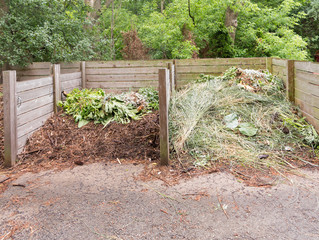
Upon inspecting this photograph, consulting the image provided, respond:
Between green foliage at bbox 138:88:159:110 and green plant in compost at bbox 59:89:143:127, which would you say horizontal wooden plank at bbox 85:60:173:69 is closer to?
green foliage at bbox 138:88:159:110

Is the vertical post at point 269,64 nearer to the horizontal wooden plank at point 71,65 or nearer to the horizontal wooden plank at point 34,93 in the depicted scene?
the horizontal wooden plank at point 71,65

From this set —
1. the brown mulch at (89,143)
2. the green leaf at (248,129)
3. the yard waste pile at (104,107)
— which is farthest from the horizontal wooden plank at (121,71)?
the green leaf at (248,129)

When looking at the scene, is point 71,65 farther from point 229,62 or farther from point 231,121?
point 231,121

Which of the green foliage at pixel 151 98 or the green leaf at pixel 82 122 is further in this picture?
the green foliage at pixel 151 98

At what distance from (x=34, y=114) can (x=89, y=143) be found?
43.6 inches

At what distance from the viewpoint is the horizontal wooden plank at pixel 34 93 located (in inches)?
190

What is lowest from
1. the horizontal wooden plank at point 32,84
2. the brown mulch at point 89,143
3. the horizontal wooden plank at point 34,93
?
the brown mulch at point 89,143

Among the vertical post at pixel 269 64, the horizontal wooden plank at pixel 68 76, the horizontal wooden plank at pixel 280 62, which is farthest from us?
the vertical post at pixel 269 64

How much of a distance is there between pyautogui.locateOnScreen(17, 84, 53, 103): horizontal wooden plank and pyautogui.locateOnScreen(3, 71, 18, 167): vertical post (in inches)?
10.4

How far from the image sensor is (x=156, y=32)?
1129 cm

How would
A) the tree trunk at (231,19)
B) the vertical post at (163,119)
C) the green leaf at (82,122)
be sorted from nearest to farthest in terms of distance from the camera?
1. the vertical post at (163,119)
2. the green leaf at (82,122)
3. the tree trunk at (231,19)

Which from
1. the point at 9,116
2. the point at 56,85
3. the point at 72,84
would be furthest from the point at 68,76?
the point at 9,116

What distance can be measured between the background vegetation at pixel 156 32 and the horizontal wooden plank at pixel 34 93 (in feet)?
6.96

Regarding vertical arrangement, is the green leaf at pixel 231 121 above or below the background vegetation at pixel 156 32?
below
